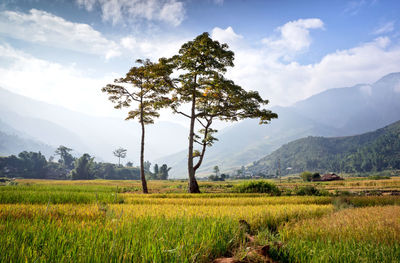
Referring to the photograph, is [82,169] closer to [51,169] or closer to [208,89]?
[51,169]

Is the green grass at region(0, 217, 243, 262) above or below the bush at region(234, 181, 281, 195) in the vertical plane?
above

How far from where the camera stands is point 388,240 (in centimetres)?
417

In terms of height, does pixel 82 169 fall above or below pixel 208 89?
below

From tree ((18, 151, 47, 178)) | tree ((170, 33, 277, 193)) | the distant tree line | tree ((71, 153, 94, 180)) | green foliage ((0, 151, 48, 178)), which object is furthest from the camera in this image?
tree ((18, 151, 47, 178))

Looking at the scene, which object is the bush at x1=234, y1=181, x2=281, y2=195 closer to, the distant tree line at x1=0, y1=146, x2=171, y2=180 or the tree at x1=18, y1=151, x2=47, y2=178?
the distant tree line at x1=0, y1=146, x2=171, y2=180

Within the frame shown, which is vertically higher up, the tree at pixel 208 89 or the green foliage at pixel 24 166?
the tree at pixel 208 89

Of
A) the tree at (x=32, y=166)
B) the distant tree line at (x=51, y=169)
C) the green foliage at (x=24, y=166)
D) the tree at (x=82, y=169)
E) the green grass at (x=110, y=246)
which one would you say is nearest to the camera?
the green grass at (x=110, y=246)

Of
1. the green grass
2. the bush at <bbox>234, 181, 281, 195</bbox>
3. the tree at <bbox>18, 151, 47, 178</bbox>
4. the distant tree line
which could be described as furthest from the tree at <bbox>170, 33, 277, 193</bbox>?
the tree at <bbox>18, 151, 47, 178</bbox>

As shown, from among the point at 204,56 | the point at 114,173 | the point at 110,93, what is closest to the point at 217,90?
the point at 204,56

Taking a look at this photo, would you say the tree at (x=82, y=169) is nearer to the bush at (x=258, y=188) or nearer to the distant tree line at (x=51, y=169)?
the distant tree line at (x=51, y=169)

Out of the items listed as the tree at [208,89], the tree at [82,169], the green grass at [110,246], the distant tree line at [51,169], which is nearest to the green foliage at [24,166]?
the distant tree line at [51,169]

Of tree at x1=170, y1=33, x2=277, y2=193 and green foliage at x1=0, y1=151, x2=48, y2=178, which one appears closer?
tree at x1=170, y1=33, x2=277, y2=193

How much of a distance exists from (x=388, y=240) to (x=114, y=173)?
14539cm

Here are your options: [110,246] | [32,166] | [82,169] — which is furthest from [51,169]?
[110,246]
